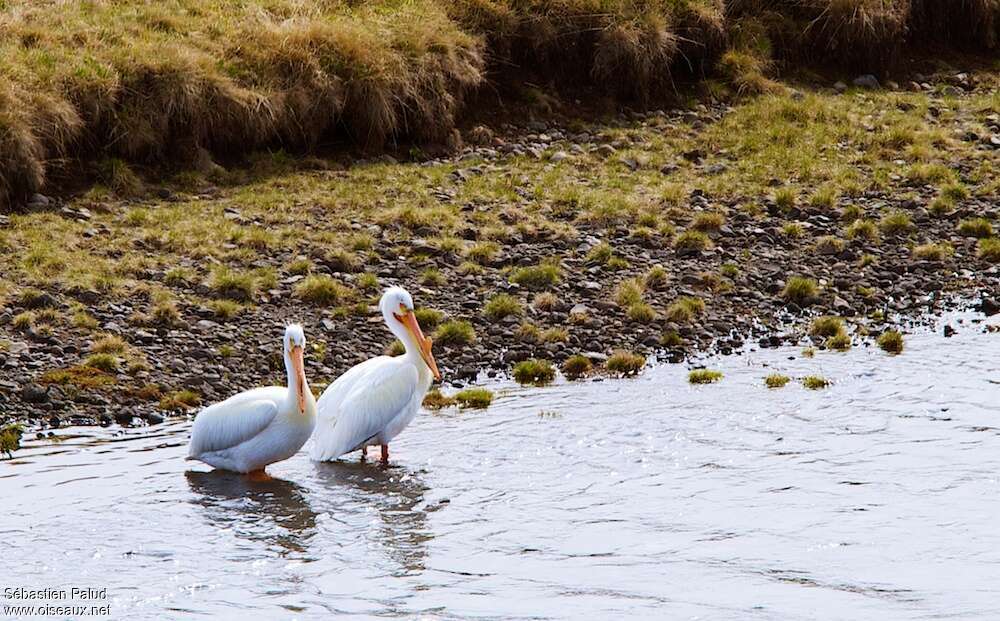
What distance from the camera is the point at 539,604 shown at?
10.1 m

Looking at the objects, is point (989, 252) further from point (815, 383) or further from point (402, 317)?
point (402, 317)

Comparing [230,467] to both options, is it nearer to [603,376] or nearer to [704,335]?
[603,376]

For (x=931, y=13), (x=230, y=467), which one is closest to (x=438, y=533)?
(x=230, y=467)

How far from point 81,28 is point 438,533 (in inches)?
501

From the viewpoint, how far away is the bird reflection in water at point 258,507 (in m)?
11.3

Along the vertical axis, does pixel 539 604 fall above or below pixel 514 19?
below

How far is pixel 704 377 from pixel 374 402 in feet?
13.2

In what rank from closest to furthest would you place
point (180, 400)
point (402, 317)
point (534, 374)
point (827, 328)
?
point (402, 317), point (180, 400), point (534, 374), point (827, 328)

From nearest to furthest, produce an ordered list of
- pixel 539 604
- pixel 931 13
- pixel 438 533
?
pixel 539 604, pixel 438 533, pixel 931 13

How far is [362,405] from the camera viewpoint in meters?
12.8

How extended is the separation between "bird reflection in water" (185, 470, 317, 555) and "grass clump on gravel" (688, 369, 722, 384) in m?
4.69

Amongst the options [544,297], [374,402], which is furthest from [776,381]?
[374,402]

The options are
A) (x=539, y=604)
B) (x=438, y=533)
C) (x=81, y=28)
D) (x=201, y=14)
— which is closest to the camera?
(x=539, y=604)

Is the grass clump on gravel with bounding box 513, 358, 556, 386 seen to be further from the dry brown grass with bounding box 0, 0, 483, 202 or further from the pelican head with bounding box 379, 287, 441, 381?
the dry brown grass with bounding box 0, 0, 483, 202
